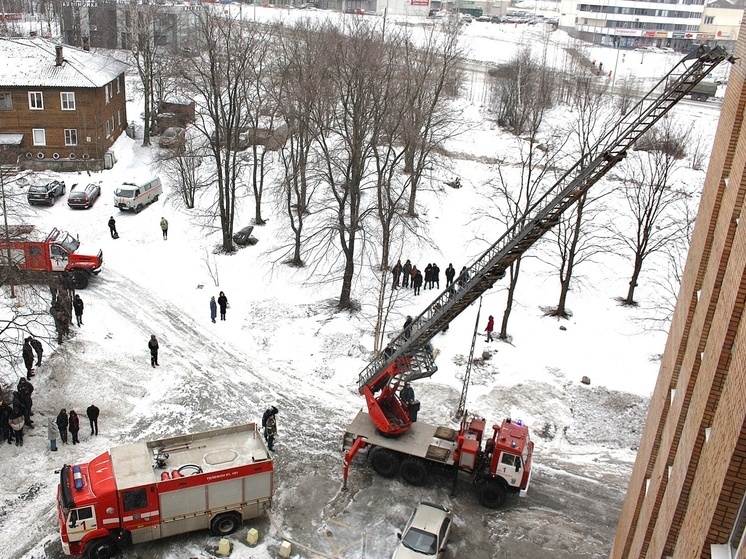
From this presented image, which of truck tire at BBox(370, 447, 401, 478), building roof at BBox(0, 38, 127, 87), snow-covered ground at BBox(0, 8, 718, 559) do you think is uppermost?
building roof at BBox(0, 38, 127, 87)

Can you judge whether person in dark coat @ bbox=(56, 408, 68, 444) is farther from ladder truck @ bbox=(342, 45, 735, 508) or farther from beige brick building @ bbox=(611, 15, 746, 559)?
beige brick building @ bbox=(611, 15, 746, 559)

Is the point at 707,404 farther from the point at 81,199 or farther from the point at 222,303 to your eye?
the point at 81,199

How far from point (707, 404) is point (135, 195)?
37.1 m

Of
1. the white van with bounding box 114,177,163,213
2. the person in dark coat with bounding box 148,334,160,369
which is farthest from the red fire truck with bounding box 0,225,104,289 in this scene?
the white van with bounding box 114,177,163,213

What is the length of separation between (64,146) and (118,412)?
28650mm

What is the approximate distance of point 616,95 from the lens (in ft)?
207

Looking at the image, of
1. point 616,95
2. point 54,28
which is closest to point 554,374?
point 616,95

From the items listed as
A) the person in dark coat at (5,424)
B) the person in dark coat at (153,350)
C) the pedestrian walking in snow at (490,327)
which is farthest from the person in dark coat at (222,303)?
the pedestrian walking in snow at (490,327)

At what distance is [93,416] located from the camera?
22109 millimetres

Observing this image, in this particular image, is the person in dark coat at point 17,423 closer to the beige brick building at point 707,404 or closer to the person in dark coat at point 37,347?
the person in dark coat at point 37,347

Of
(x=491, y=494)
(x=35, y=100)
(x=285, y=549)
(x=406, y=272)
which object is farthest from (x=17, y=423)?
(x=35, y=100)

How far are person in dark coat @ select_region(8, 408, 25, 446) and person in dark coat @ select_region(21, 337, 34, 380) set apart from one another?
3.64 m

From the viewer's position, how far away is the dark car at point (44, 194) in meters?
40.2

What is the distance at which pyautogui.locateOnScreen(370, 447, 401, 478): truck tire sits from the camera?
68.8ft
